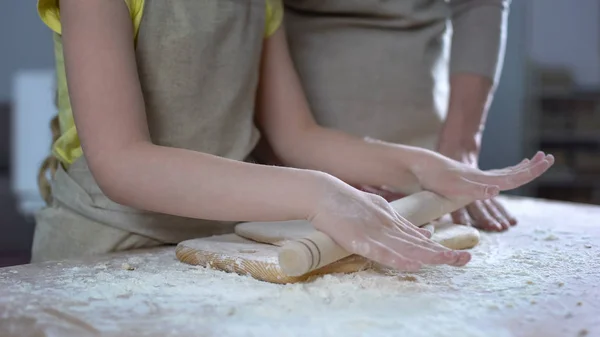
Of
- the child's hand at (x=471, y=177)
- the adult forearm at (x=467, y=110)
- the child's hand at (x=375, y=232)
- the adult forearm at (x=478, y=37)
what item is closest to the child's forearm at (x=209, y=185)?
the child's hand at (x=375, y=232)

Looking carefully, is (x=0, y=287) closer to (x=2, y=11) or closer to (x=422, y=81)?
(x=422, y=81)

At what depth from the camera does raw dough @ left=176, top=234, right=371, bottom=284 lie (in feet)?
2.37

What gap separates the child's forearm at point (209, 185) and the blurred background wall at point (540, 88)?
3.07 m

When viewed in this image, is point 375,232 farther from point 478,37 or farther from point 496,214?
point 478,37

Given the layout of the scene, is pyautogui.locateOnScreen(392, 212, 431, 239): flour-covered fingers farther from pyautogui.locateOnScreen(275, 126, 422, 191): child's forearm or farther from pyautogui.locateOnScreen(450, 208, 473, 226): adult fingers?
pyautogui.locateOnScreen(450, 208, 473, 226): adult fingers

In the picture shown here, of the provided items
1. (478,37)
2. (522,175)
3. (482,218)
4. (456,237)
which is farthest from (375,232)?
(478,37)

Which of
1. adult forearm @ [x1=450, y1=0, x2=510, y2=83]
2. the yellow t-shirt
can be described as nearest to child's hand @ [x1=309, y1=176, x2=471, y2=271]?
the yellow t-shirt

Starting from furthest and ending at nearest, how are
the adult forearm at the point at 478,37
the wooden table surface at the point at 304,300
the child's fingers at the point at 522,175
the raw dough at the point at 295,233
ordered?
the adult forearm at the point at 478,37 → the child's fingers at the point at 522,175 → the raw dough at the point at 295,233 → the wooden table surface at the point at 304,300

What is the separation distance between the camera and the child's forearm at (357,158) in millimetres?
1044

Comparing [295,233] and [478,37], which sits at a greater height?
[478,37]

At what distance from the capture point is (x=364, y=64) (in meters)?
1.26

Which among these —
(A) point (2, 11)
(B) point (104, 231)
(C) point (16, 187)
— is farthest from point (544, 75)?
(B) point (104, 231)

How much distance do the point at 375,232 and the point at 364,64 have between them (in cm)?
61

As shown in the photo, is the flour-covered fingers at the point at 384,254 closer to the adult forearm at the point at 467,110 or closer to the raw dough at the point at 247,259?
the raw dough at the point at 247,259
